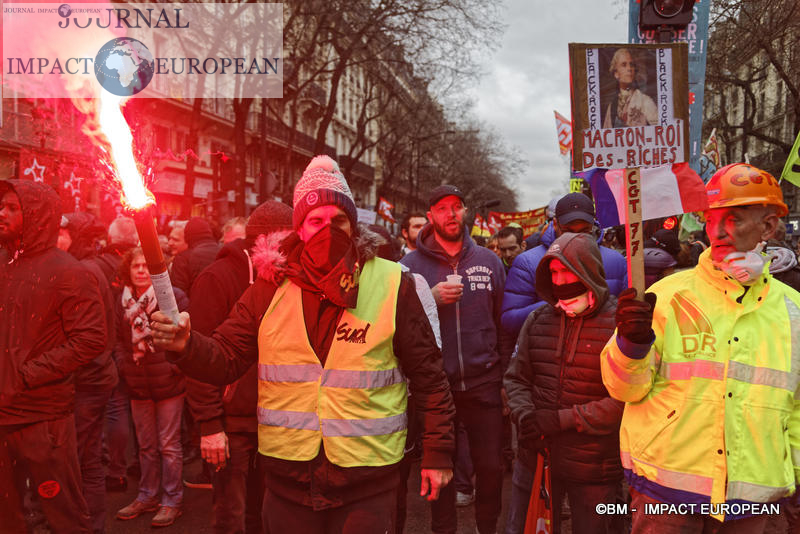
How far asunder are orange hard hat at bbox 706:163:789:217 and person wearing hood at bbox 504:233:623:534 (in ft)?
3.16

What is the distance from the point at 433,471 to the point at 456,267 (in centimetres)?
209

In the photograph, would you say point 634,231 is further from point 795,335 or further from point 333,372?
point 333,372

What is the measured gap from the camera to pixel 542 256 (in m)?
3.94

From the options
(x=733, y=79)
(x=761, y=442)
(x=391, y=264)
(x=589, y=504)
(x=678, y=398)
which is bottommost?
(x=589, y=504)

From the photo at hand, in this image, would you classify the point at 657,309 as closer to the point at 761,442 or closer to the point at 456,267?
the point at 761,442

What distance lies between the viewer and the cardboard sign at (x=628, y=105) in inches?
99.5

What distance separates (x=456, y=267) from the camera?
4.49 m

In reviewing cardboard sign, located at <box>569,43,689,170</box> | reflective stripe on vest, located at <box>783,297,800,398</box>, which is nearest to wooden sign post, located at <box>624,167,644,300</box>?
cardboard sign, located at <box>569,43,689,170</box>

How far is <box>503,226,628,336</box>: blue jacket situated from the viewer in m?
4.15

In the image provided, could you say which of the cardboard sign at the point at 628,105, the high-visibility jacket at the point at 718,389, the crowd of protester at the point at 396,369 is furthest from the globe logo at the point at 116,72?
the high-visibility jacket at the point at 718,389

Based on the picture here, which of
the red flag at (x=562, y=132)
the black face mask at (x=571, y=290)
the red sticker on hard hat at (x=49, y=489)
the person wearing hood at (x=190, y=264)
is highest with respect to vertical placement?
the red flag at (x=562, y=132)

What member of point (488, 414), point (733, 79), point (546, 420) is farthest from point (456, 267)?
point (733, 79)

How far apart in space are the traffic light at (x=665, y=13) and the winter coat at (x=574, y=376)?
1737 mm

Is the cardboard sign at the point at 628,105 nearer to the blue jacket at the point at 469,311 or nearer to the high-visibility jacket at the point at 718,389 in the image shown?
the high-visibility jacket at the point at 718,389
